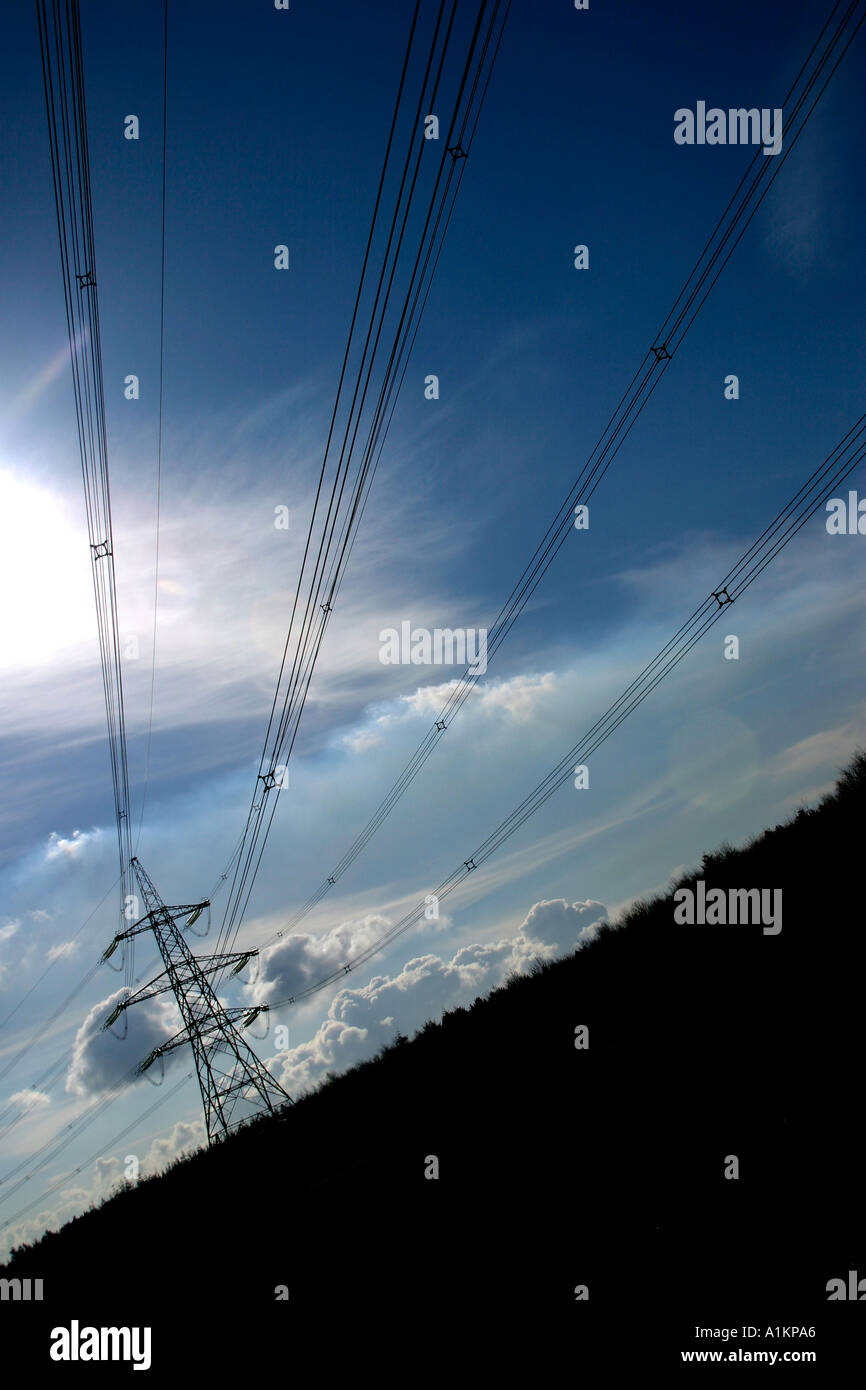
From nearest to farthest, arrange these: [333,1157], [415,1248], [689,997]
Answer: [415,1248]
[689,997]
[333,1157]

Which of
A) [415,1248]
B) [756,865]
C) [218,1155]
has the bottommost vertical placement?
[218,1155]
